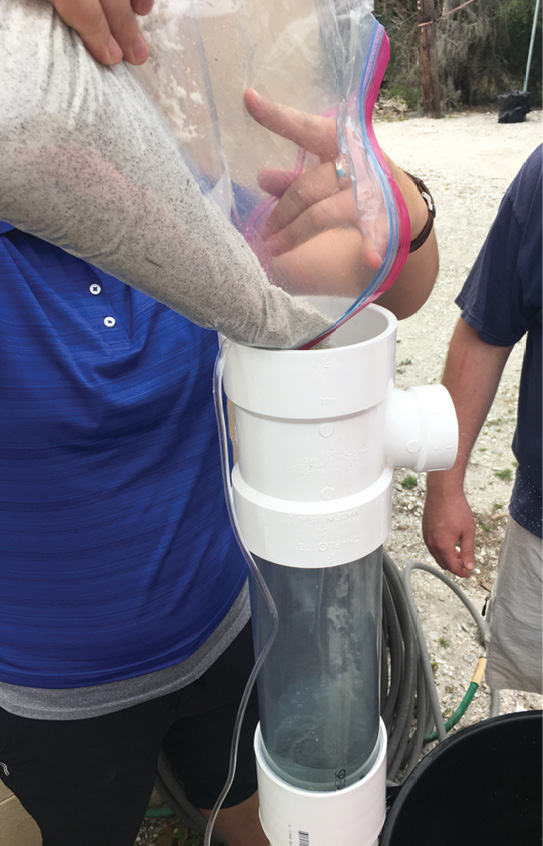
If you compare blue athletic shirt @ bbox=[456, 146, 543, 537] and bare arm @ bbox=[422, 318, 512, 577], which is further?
bare arm @ bbox=[422, 318, 512, 577]

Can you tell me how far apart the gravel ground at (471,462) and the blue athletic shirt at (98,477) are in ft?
3.25

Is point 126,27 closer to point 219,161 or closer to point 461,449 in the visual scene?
point 219,161

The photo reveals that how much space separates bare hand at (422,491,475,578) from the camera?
4.19ft

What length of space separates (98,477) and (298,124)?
1.50ft

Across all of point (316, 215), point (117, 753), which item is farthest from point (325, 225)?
point (117, 753)

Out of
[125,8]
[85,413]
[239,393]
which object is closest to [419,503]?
[85,413]

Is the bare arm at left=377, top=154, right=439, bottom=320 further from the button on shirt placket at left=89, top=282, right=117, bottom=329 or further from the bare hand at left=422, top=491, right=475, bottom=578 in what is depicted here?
the bare hand at left=422, top=491, right=475, bottom=578

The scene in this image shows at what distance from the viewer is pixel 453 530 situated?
4.21 feet

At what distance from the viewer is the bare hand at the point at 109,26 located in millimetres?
336

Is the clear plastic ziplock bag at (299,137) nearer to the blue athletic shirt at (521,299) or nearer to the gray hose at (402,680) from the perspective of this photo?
the blue athletic shirt at (521,299)

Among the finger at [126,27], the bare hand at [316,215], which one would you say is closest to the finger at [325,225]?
the bare hand at [316,215]

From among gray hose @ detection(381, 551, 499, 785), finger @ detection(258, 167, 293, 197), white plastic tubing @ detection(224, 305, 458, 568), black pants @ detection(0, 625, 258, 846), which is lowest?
gray hose @ detection(381, 551, 499, 785)

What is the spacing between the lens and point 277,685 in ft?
2.01

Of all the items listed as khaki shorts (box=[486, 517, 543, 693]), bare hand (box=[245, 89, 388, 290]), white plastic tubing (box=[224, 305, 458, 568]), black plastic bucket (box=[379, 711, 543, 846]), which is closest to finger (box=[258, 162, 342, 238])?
bare hand (box=[245, 89, 388, 290])
